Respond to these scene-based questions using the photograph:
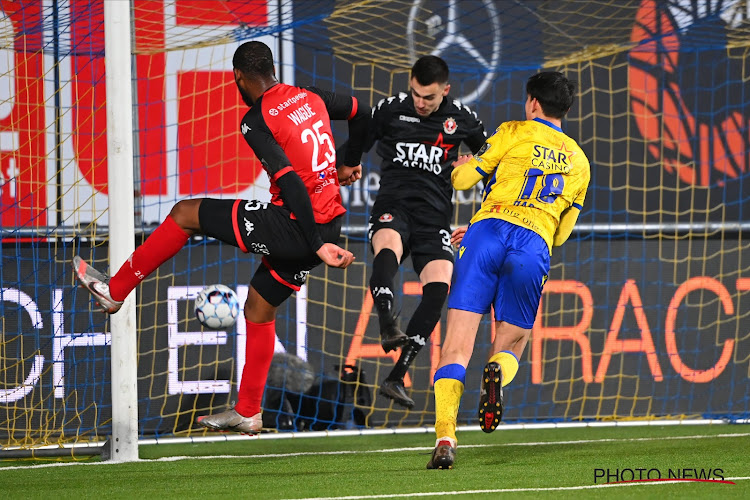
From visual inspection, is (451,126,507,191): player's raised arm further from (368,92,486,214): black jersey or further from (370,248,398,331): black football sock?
(368,92,486,214): black jersey

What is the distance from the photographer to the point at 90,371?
7.59 meters

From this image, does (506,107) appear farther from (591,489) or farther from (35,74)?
(591,489)

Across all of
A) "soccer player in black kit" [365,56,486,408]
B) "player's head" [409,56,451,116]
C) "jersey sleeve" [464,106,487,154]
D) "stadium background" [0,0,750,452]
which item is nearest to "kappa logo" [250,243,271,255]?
"soccer player in black kit" [365,56,486,408]

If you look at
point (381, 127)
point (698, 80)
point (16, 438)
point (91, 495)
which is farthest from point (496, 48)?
point (91, 495)

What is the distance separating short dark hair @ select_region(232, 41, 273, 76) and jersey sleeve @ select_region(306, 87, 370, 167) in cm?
51

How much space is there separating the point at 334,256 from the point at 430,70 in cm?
144

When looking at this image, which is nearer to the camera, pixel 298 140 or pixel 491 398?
pixel 491 398

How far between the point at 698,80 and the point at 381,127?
350 centimetres

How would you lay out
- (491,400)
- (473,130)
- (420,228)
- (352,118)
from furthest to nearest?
(473,130) → (420,228) → (352,118) → (491,400)

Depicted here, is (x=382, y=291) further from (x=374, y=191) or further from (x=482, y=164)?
(x=374, y=191)

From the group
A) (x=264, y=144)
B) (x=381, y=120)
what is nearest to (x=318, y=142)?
(x=264, y=144)

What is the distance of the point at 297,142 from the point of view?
5.21 m

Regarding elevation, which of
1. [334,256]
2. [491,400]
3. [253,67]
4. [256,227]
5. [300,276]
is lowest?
[491,400]

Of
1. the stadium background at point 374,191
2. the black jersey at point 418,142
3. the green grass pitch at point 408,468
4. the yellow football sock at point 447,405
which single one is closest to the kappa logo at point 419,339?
the green grass pitch at point 408,468
